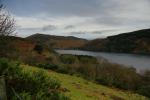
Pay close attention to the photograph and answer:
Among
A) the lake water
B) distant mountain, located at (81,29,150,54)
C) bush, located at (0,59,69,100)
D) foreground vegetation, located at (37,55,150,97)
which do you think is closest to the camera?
bush, located at (0,59,69,100)

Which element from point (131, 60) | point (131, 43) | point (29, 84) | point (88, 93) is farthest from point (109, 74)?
point (131, 43)

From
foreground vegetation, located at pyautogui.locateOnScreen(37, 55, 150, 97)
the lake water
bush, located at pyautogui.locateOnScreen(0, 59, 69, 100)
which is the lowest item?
the lake water

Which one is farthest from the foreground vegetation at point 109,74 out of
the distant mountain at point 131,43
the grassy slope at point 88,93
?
the distant mountain at point 131,43

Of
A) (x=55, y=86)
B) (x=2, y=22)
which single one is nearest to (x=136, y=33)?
(x=2, y=22)

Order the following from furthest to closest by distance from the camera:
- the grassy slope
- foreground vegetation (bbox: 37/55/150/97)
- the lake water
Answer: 1. the lake water
2. foreground vegetation (bbox: 37/55/150/97)
3. the grassy slope

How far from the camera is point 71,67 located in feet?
119

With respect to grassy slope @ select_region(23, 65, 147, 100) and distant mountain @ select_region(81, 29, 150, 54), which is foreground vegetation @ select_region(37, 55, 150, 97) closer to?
grassy slope @ select_region(23, 65, 147, 100)

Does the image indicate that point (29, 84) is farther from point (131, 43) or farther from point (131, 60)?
point (131, 43)

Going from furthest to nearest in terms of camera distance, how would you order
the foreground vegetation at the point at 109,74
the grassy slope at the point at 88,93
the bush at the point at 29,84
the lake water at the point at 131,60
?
the lake water at the point at 131,60 → the foreground vegetation at the point at 109,74 → the grassy slope at the point at 88,93 → the bush at the point at 29,84

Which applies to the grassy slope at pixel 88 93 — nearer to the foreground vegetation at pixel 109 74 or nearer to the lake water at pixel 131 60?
the foreground vegetation at pixel 109 74

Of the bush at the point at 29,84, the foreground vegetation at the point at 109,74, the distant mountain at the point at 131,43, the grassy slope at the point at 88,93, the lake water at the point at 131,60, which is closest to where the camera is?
the bush at the point at 29,84

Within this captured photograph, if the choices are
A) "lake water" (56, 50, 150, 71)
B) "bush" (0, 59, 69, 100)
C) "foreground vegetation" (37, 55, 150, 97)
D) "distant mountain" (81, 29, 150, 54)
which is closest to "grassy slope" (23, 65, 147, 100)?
"bush" (0, 59, 69, 100)

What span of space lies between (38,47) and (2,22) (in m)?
34.6

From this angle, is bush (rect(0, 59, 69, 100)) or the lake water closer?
bush (rect(0, 59, 69, 100))
